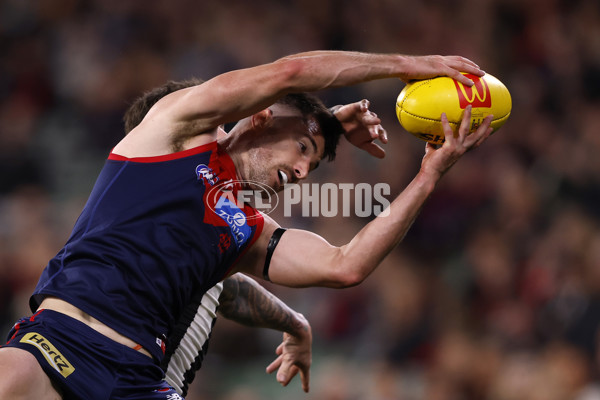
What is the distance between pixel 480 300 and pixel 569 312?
0.76m

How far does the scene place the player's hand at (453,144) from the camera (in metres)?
2.96

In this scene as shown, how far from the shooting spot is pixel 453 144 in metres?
2.96

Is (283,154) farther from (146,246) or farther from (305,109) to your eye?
(146,246)

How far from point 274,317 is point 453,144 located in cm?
142

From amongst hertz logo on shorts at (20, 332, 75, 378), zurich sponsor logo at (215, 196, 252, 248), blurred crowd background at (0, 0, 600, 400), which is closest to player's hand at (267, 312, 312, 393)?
zurich sponsor logo at (215, 196, 252, 248)

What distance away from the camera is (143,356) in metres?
2.86

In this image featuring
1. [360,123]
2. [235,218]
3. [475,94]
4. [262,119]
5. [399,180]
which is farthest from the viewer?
[399,180]

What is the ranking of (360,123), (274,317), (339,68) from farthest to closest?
(274,317)
(360,123)
(339,68)

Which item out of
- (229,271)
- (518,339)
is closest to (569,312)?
(518,339)

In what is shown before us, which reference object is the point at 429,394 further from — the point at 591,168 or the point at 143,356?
the point at 143,356

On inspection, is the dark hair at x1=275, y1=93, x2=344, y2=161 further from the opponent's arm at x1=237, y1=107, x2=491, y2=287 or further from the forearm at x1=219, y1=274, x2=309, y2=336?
the forearm at x1=219, y1=274, x2=309, y2=336

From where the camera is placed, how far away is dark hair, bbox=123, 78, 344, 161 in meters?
3.38

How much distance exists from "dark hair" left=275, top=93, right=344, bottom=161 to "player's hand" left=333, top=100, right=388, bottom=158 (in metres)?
0.04

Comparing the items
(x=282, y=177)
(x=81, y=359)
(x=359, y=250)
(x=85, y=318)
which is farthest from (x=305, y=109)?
(x=81, y=359)
